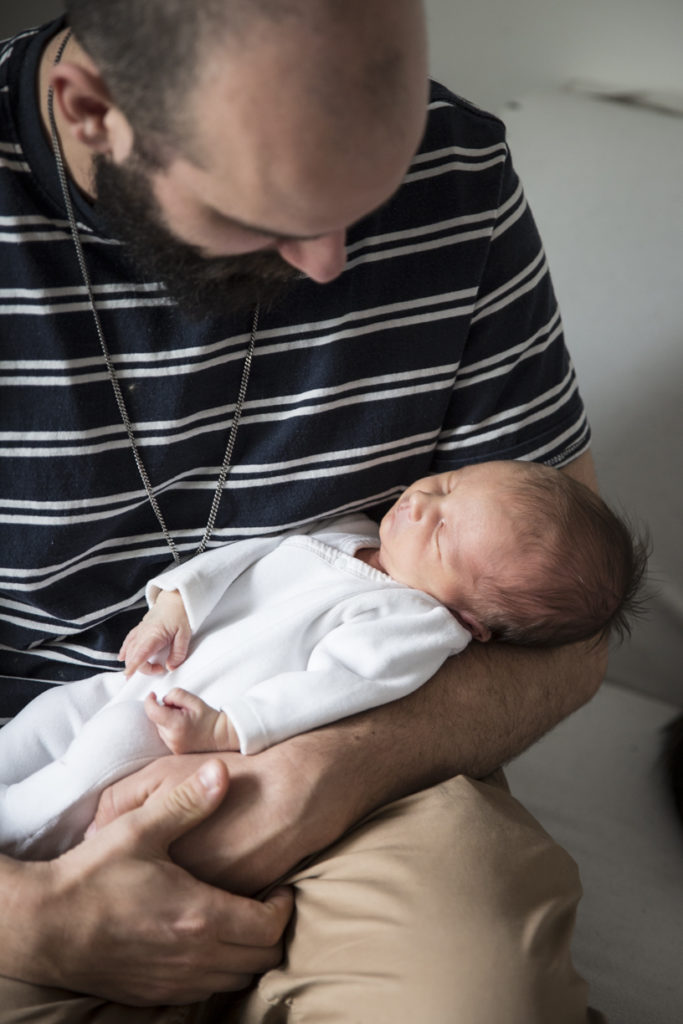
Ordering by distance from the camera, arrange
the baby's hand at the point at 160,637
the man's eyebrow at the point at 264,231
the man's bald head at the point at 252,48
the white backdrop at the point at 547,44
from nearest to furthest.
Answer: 1. the man's bald head at the point at 252,48
2. the man's eyebrow at the point at 264,231
3. the baby's hand at the point at 160,637
4. the white backdrop at the point at 547,44

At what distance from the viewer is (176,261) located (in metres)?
0.94

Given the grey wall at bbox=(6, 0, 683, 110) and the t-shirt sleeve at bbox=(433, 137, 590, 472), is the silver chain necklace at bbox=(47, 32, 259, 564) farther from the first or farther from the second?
the grey wall at bbox=(6, 0, 683, 110)

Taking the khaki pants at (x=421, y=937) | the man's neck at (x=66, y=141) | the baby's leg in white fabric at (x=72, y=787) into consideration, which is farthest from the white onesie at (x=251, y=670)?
the man's neck at (x=66, y=141)

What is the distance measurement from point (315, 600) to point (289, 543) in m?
0.09

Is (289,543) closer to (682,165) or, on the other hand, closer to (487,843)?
(487,843)

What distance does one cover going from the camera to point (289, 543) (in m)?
1.20

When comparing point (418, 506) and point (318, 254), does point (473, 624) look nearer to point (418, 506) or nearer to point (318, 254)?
point (418, 506)

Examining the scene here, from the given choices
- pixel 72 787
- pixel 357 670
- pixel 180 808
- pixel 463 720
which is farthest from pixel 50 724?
pixel 463 720

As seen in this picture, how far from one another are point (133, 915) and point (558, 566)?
577mm

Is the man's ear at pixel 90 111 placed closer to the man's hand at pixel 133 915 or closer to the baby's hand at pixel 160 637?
the baby's hand at pixel 160 637

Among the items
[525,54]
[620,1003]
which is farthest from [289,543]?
[525,54]

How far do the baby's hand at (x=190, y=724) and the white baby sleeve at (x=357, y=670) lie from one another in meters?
0.02

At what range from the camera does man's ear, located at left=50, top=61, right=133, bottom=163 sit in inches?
32.7

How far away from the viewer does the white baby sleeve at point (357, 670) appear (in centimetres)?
101
